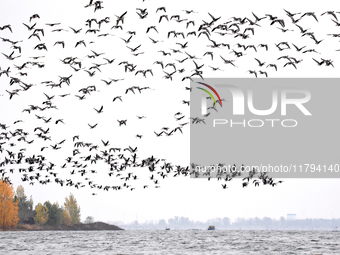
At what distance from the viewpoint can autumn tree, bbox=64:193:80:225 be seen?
545 ft

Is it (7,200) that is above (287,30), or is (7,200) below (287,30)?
below

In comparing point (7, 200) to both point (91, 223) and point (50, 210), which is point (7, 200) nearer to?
point (50, 210)

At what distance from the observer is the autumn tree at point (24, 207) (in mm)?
151725

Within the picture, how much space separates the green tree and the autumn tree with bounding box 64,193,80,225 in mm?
12347

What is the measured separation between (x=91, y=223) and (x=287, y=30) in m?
167

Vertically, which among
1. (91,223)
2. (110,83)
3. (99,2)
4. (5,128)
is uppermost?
(99,2)

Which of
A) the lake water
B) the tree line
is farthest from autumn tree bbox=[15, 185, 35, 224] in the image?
the lake water

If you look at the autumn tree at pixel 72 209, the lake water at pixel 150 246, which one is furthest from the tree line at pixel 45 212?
the lake water at pixel 150 246

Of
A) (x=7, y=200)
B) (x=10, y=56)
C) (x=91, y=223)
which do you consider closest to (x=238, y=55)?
(x=10, y=56)

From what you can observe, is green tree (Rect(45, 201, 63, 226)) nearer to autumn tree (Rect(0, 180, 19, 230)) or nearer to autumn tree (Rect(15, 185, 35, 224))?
autumn tree (Rect(15, 185, 35, 224))

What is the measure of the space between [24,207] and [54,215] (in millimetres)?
12978

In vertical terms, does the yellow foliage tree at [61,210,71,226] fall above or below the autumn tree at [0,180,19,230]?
below

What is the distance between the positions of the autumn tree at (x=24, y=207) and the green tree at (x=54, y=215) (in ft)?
21.1

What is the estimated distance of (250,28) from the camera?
3900 centimetres
